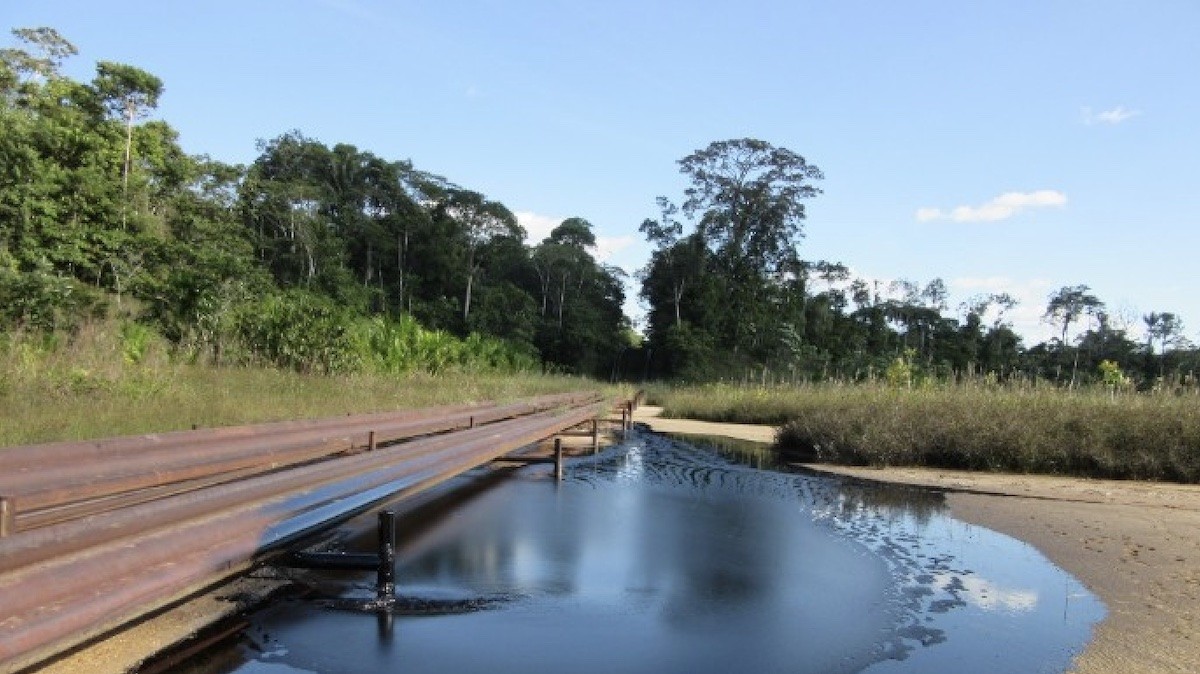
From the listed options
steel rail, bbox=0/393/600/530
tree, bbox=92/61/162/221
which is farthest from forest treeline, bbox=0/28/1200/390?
steel rail, bbox=0/393/600/530

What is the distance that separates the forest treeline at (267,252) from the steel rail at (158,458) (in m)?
8.60

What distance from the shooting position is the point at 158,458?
15.2ft

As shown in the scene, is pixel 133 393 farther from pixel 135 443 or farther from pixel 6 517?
pixel 6 517

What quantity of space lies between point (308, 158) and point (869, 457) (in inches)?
2238

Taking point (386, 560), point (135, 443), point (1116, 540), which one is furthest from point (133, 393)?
point (1116, 540)

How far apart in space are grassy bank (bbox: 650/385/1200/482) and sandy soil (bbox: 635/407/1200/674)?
71cm

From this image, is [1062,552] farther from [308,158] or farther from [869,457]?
[308,158]

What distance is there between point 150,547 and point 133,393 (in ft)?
21.7

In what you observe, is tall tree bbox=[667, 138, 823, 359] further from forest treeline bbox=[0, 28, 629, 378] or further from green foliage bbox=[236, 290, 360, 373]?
green foliage bbox=[236, 290, 360, 373]

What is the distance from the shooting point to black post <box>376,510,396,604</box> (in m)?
4.71

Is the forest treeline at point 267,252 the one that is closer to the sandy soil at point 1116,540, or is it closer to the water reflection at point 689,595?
the water reflection at point 689,595

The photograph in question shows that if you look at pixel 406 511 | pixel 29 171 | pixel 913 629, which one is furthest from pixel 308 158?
pixel 913 629

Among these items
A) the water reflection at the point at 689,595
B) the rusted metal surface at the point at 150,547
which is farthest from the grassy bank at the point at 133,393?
the water reflection at the point at 689,595

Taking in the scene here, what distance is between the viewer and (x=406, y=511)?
7785mm
